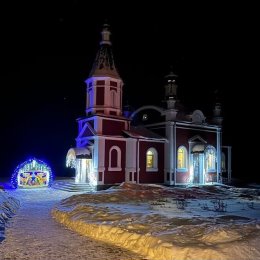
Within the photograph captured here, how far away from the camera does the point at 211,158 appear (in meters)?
27.5

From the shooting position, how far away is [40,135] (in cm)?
4088

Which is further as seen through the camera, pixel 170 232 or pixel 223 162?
pixel 223 162

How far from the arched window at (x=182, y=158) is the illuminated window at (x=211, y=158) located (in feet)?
6.50

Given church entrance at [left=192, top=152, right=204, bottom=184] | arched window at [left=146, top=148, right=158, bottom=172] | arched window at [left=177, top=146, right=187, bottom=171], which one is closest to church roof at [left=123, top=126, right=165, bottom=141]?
arched window at [left=146, top=148, right=158, bottom=172]

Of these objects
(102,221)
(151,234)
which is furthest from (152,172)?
(151,234)

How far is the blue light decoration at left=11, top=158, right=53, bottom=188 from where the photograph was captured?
876 inches

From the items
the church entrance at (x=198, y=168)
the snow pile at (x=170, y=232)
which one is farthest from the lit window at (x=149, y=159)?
the snow pile at (x=170, y=232)

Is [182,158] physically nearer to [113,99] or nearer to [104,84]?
[113,99]

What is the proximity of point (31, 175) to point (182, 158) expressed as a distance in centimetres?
1148

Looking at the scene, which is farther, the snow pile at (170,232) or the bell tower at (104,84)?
the bell tower at (104,84)

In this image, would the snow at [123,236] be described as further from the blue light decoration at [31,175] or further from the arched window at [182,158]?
the arched window at [182,158]

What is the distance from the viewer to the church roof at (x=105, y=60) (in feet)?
75.9

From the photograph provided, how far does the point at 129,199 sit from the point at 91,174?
23.9 feet

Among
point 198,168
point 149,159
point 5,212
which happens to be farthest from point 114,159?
point 5,212
